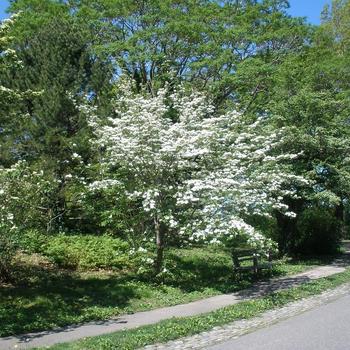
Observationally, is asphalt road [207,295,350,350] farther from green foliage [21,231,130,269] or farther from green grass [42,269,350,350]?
green foliage [21,231,130,269]

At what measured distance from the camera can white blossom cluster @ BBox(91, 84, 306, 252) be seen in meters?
12.4

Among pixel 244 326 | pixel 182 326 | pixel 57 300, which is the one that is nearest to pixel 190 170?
pixel 57 300

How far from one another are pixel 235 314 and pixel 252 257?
222 inches

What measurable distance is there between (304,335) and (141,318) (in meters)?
3.35

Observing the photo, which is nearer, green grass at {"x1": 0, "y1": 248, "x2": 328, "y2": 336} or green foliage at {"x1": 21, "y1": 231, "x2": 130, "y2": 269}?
green grass at {"x1": 0, "y1": 248, "x2": 328, "y2": 336}

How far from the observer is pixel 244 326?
9750mm

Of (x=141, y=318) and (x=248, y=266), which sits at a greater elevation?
(x=248, y=266)

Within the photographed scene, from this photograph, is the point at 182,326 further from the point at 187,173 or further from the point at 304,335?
the point at 187,173

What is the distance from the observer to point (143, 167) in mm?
13039

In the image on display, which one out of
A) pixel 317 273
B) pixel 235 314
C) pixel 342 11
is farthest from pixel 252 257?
pixel 342 11

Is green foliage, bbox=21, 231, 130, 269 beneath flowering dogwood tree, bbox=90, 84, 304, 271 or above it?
beneath

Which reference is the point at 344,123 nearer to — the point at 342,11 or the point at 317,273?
the point at 317,273

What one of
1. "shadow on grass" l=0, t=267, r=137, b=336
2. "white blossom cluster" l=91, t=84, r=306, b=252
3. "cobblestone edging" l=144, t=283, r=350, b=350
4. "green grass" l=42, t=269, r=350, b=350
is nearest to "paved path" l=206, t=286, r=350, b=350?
"cobblestone edging" l=144, t=283, r=350, b=350

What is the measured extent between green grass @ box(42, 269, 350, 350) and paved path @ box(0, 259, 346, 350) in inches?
16.3
